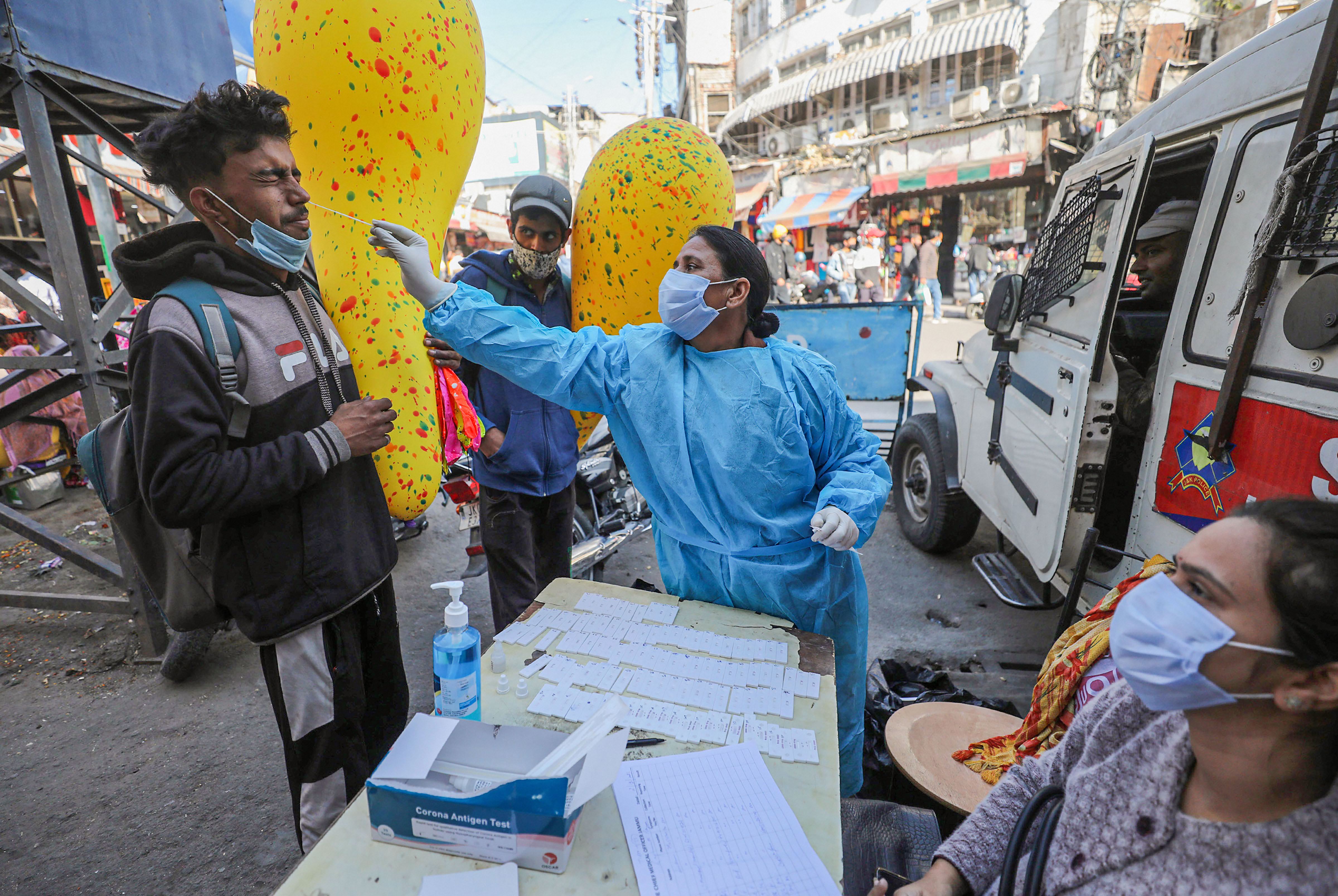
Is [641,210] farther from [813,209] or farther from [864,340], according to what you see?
[813,209]

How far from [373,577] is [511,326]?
70 cm

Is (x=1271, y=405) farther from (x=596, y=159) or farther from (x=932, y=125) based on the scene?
(x=932, y=125)

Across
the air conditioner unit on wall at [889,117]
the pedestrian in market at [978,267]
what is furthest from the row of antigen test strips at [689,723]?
the air conditioner unit on wall at [889,117]

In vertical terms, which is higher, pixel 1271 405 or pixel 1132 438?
pixel 1271 405

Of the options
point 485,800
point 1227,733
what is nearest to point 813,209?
point 1227,733

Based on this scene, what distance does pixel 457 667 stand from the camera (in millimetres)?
1146

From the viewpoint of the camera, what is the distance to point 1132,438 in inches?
113

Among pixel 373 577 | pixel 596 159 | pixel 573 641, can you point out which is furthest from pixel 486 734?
pixel 596 159

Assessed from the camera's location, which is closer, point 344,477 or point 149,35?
point 344,477

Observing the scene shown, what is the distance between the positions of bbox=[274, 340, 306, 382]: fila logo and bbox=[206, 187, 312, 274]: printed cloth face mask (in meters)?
0.18

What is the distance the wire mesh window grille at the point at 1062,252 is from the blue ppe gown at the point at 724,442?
5.81ft

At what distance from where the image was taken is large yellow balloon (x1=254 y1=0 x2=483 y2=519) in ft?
4.76

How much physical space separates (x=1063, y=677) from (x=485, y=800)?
1.42 m

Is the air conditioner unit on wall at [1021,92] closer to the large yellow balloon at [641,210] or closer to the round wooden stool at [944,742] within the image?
the large yellow balloon at [641,210]
